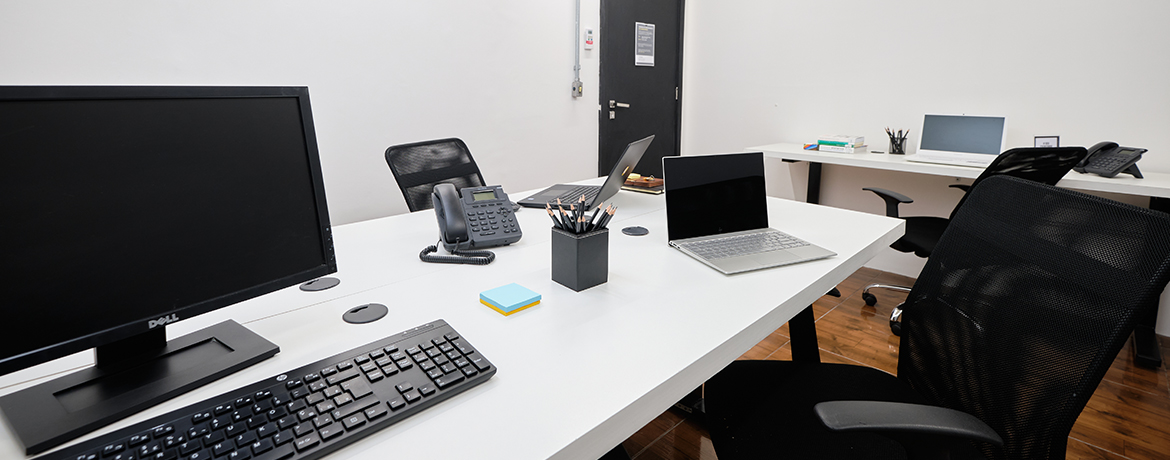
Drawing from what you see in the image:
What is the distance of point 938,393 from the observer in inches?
44.0

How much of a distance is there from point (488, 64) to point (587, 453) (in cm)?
311

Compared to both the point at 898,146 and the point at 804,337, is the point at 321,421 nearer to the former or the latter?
the point at 804,337

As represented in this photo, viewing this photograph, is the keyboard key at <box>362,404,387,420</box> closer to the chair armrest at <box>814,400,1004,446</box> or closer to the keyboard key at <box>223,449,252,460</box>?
the keyboard key at <box>223,449,252,460</box>

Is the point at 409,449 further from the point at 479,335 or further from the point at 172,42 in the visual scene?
the point at 172,42

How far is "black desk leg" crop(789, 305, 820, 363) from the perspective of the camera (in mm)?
1410

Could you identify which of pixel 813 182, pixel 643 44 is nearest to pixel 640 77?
pixel 643 44

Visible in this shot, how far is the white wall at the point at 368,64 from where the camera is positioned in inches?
83.3

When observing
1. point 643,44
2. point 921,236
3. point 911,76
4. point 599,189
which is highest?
point 643,44

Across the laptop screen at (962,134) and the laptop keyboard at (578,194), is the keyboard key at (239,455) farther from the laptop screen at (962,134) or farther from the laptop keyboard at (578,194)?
the laptop screen at (962,134)

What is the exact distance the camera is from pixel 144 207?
30.7 inches

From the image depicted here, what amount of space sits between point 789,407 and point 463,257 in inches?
32.4

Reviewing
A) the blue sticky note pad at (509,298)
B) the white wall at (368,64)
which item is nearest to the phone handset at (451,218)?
the blue sticky note pad at (509,298)

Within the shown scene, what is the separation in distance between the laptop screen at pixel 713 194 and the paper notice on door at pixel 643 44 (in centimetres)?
284

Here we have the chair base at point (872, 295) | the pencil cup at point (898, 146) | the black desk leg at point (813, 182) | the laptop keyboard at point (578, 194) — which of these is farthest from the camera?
the black desk leg at point (813, 182)
